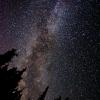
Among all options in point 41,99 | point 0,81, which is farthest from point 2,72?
point 41,99

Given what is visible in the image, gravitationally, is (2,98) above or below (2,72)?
below

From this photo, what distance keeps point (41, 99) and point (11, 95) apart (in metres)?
1.70

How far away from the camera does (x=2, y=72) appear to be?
7.73 metres

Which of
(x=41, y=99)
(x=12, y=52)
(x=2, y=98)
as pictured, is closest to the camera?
(x=2, y=98)

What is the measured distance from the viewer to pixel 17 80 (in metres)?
8.16

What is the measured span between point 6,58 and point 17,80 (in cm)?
91

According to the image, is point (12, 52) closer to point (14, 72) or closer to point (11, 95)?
point (14, 72)

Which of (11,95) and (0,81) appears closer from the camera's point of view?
(0,81)

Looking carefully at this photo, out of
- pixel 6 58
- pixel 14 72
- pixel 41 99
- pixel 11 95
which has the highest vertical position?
pixel 6 58

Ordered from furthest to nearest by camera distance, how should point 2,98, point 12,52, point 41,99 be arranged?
point 41,99, point 12,52, point 2,98

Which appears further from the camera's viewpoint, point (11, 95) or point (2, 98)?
point (11, 95)

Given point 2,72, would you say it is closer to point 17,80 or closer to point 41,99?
point 17,80

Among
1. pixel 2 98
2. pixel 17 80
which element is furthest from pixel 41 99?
pixel 2 98

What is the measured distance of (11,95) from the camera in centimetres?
800
